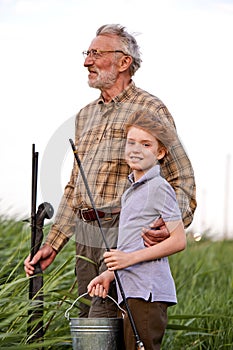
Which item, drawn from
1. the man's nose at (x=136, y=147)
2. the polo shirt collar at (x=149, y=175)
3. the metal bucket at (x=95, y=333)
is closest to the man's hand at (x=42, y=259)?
the metal bucket at (x=95, y=333)

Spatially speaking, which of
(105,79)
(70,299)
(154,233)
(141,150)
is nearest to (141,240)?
(154,233)

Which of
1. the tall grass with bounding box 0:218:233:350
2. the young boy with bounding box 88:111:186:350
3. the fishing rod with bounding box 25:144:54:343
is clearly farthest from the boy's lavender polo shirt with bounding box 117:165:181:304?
the fishing rod with bounding box 25:144:54:343

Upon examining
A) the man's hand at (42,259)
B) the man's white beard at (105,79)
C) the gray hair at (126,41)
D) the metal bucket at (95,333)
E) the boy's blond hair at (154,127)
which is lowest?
the metal bucket at (95,333)

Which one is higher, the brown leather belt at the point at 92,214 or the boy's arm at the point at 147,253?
the brown leather belt at the point at 92,214

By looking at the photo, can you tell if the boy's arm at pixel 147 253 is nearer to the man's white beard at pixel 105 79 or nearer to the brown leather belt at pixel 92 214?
the brown leather belt at pixel 92 214

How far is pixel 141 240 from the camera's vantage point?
4375 mm

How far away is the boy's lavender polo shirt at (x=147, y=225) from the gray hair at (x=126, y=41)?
0.76 metres

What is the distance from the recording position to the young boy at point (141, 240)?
430cm

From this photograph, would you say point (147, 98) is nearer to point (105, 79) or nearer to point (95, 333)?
point (105, 79)

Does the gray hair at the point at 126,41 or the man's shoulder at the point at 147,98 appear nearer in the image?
the man's shoulder at the point at 147,98

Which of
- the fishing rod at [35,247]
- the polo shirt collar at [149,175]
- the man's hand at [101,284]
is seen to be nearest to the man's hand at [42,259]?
the fishing rod at [35,247]

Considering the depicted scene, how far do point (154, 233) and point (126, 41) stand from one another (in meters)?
1.16

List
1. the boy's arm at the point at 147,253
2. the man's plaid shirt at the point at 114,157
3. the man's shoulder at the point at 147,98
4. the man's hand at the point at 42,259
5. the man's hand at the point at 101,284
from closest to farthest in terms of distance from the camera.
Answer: the boy's arm at the point at 147,253 < the man's hand at the point at 101,284 < the man's plaid shirt at the point at 114,157 < the man's shoulder at the point at 147,98 < the man's hand at the point at 42,259

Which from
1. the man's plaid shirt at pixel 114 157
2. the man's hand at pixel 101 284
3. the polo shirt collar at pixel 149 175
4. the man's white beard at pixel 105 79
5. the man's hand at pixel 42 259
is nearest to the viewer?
the polo shirt collar at pixel 149 175
